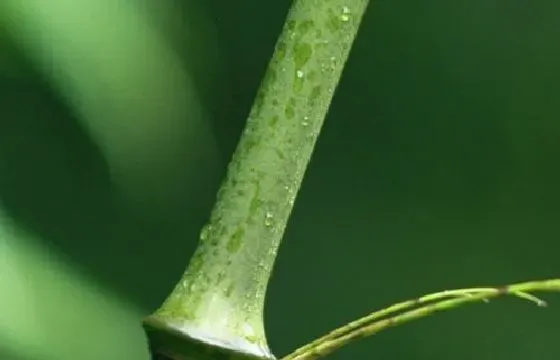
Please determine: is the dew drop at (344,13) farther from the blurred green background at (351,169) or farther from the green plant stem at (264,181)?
the blurred green background at (351,169)

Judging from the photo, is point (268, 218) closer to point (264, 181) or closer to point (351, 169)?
point (264, 181)

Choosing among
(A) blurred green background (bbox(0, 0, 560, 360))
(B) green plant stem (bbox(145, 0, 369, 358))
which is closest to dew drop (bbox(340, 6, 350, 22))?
(B) green plant stem (bbox(145, 0, 369, 358))

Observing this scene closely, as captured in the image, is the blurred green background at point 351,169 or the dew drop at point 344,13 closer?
the dew drop at point 344,13

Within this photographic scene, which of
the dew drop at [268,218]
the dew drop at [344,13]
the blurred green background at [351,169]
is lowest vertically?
the blurred green background at [351,169]

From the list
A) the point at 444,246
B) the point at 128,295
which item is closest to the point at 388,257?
the point at 444,246

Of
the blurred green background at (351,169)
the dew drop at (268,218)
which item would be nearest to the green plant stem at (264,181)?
the dew drop at (268,218)
